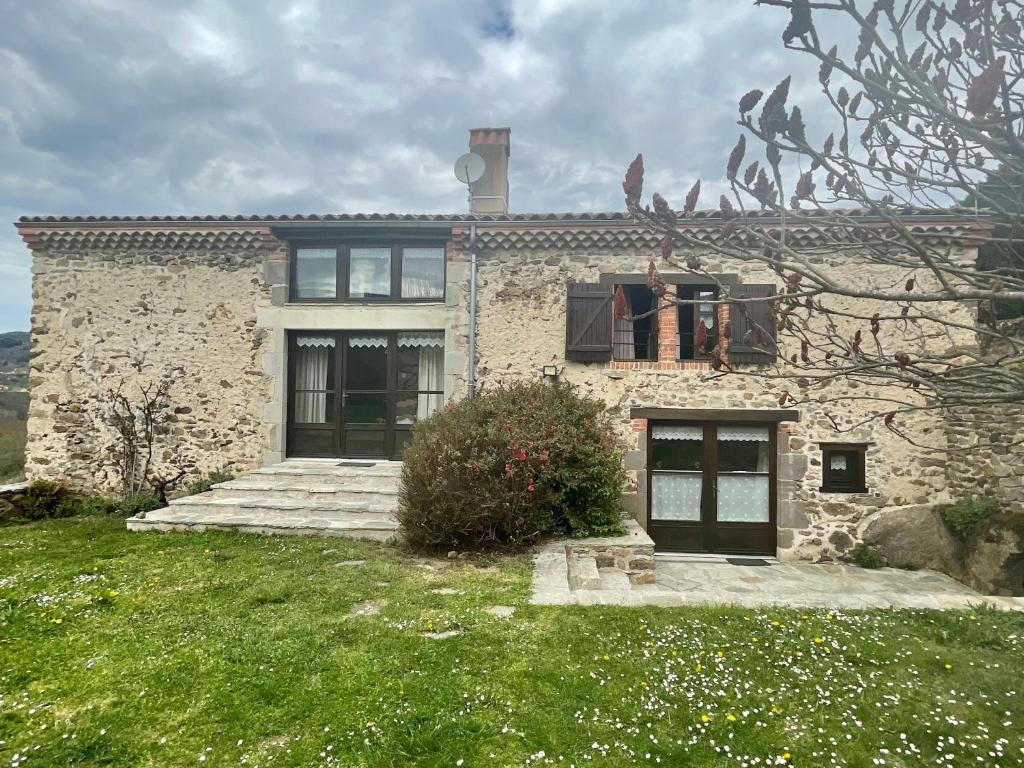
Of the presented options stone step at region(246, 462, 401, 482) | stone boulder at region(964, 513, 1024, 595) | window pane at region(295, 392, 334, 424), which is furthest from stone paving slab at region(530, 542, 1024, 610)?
window pane at region(295, 392, 334, 424)

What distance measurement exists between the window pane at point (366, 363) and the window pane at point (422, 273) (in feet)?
3.31

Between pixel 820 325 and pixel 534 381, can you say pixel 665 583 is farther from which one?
pixel 820 325

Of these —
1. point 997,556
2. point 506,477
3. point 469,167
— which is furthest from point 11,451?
point 997,556

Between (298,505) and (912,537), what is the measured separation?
918 centimetres

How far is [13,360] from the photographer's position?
20109mm

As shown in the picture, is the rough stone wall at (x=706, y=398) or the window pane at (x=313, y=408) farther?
the window pane at (x=313, y=408)

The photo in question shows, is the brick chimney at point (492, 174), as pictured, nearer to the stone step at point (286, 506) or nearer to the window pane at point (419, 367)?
the window pane at point (419, 367)

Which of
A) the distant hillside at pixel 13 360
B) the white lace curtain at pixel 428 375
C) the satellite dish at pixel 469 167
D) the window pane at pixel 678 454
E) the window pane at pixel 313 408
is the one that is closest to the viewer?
the window pane at pixel 678 454

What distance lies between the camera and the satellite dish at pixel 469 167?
9.22m

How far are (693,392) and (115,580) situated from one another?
7703mm

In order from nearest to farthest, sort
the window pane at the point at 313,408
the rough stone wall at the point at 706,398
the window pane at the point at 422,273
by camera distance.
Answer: the rough stone wall at the point at 706,398
the window pane at the point at 422,273
the window pane at the point at 313,408

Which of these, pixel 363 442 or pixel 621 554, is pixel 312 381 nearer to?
pixel 363 442

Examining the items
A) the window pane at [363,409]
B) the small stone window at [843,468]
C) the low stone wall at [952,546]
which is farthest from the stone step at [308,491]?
the low stone wall at [952,546]

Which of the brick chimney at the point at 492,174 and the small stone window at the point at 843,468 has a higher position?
the brick chimney at the point at 492,174
